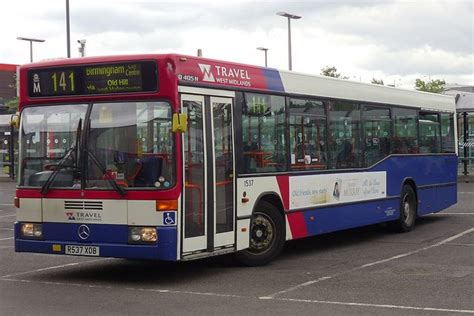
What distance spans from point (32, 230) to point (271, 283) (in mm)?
3104

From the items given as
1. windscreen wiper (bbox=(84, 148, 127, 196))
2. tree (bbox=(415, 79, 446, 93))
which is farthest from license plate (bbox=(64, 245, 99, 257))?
tree (bbox=(415, 79, 446, 93))

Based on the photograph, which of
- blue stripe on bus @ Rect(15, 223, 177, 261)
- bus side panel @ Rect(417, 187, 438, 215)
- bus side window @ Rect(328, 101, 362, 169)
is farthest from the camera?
bus side panel @ Rect(417, 187, 438, 215)

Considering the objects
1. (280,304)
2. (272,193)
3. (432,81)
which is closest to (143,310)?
(280,304)

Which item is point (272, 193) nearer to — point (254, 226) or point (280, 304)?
point (254, 226)

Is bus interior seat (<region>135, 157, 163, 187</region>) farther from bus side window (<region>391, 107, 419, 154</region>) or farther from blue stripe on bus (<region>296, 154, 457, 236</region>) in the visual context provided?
bus side window (<region>391, 107, 419, 154</region>)

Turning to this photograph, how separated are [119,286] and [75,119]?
2.15 meters

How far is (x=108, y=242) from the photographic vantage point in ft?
30.1

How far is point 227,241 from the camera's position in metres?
9.89

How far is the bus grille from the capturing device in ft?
30.3

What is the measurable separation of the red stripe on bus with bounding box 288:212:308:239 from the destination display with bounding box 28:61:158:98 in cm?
327

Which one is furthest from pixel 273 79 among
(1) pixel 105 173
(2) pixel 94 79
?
(1) pixel 105 173

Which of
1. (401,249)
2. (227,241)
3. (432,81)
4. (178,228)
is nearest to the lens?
(178,228)

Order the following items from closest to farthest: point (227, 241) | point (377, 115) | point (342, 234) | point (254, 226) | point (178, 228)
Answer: point (178, 228), point (227, 241), point (254, 226), point (377, 115), point (342, 234)

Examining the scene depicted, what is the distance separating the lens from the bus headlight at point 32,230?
960cm
